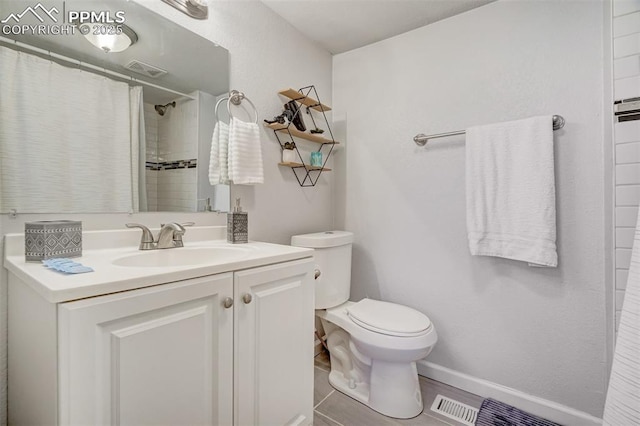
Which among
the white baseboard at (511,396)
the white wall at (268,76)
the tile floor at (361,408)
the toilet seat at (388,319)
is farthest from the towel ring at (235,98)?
the white baseboard at (511,396)

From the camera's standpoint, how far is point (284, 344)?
105 cm

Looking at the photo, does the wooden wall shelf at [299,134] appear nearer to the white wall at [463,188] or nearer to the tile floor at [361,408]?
the white wall at [463,188]

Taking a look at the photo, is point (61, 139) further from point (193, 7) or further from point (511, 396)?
point (511, 396)

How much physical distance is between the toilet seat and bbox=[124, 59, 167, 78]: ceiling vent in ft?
4.65

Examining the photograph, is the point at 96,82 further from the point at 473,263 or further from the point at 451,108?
the point at 473,263

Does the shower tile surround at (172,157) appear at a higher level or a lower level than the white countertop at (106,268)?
higher

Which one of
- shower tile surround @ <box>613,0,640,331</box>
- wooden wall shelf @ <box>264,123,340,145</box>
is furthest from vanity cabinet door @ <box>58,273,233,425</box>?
shower tile surround @ <box>613,0,640,331</box>

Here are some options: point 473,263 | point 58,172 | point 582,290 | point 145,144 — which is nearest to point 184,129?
point 145,144

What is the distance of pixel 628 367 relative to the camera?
728 millimetres

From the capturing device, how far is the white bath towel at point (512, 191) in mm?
1315

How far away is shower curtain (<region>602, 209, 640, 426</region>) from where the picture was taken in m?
0.71

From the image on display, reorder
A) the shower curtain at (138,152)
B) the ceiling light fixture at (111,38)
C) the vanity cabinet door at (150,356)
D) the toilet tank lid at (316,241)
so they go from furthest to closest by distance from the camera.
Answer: the toilet tank lid at (316,241)
the shower curtain at (138,152)
the ceiling light fixture at (111,38)
the vanity cabinet door at (150,356)

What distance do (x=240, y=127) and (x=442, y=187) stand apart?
1.16m

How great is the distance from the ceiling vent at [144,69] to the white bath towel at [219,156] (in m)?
0.30
